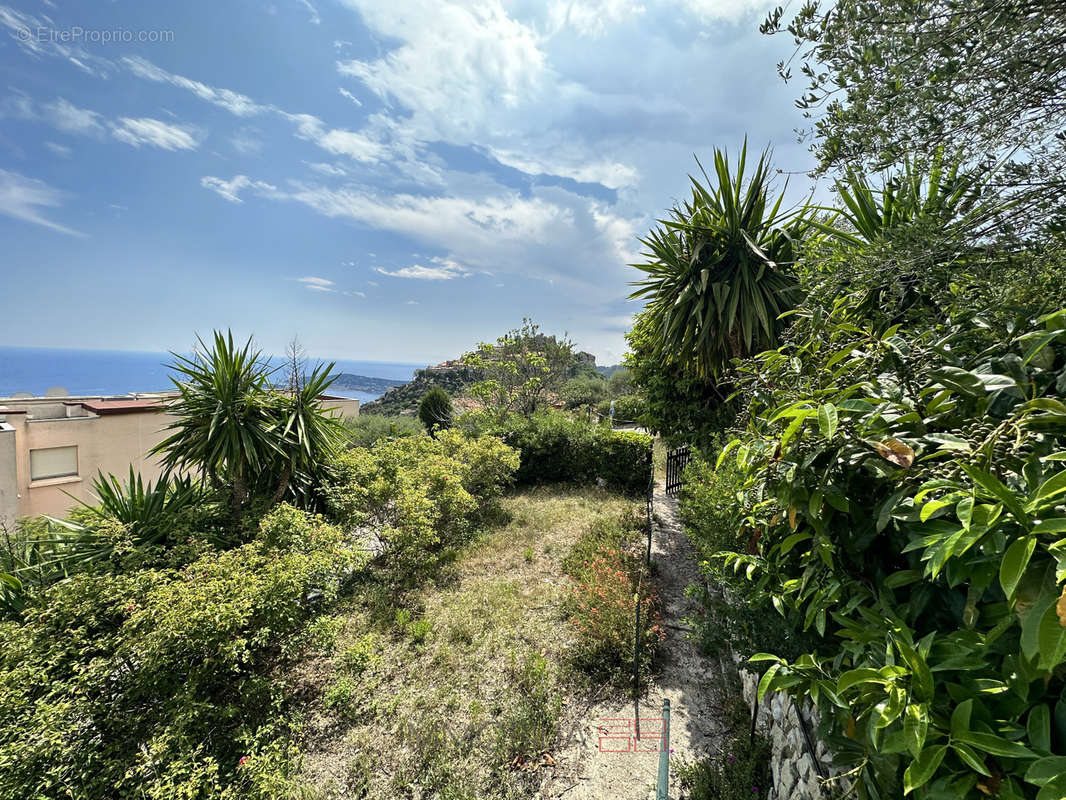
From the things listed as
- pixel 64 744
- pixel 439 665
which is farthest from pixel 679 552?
pixel 64 744

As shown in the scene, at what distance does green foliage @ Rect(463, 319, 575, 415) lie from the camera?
45.7ft

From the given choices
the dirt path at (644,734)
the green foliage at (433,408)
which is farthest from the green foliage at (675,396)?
the green foliage at (433,408)

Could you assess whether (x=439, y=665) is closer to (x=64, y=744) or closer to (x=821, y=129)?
(x=64, y=744)

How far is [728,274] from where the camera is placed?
458 centimetres

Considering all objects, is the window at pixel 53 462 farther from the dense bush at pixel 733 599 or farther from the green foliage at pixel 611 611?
the dense bush at pixel 733 599

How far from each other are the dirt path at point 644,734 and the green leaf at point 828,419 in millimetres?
2831

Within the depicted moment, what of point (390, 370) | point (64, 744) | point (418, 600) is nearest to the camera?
point (64, 744)

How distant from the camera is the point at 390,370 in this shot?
181m

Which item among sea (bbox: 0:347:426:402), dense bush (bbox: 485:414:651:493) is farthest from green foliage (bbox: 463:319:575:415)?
sea (bbox: 0:347:426:402)

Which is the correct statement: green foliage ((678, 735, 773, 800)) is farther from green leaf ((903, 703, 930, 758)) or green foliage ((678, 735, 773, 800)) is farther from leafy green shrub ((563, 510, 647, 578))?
leafy green shrub ((563, 510, 647, 578))

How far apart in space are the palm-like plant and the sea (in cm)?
477

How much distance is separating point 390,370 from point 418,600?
18923 cm

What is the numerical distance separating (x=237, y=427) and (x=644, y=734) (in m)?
5.25

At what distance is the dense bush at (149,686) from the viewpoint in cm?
222
